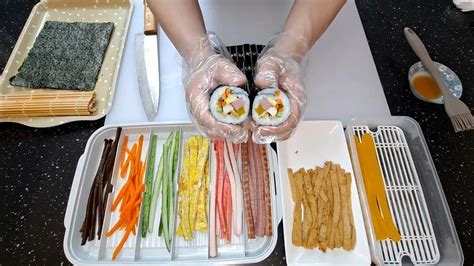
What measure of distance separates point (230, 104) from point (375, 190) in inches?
19.6

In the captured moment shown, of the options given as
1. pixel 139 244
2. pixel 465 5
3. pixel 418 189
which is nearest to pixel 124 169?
pixel 139 244

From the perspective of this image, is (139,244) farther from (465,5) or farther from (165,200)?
(465,5)

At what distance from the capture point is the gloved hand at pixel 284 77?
2.58 ft

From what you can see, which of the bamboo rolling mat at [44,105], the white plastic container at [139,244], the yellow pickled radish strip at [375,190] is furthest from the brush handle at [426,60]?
the bamboo rolling mat at [44,105]

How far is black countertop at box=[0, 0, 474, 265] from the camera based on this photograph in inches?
34.8

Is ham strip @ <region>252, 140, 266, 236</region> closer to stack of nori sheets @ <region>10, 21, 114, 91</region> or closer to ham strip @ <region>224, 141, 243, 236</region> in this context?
ham strip @ <region>224, 141, 243, 236</region>

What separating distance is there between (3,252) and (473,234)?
1267 mm

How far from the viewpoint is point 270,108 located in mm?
736

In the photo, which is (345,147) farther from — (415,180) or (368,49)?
(368,49)

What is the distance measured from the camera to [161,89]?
1141 mm

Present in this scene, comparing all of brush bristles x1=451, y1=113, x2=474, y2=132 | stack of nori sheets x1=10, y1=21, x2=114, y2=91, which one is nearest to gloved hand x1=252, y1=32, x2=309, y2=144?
brush bristles x1=451, y1=113, x2=474, y2=132

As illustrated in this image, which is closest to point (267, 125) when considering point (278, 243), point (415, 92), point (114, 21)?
point (278, 243)

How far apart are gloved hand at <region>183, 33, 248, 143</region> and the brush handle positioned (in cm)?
70

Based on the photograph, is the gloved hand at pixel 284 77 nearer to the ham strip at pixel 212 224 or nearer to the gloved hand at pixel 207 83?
the gloved hand at pixel 207 83
